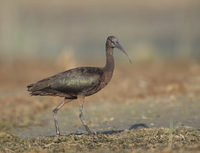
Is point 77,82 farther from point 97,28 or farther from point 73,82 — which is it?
point 97,28

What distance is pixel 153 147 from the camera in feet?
26.6

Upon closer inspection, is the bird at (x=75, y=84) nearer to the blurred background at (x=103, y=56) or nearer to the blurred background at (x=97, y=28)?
the blurred background at (x=103, y=56)

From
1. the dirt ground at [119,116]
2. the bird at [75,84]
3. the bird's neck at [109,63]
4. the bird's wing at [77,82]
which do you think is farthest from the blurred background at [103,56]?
the bird's wing at [77,82]

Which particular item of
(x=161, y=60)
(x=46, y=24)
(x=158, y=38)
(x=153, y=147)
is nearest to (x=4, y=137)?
(x=153, y=147)

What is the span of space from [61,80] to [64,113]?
15.2 feet

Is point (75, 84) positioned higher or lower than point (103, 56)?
lower

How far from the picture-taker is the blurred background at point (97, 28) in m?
31.9

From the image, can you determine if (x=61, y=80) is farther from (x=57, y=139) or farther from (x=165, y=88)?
(x=165, y=88)

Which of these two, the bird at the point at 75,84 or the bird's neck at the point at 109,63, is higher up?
the bird's neck at the point at 109,63

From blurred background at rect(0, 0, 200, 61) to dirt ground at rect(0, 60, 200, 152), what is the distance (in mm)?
7424

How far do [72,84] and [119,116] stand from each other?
11.9 ft

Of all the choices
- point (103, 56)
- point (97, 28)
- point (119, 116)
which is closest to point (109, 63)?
point (119, 116)

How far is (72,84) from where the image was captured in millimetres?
10047

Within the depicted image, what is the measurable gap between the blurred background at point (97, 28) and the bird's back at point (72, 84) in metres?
16.2
